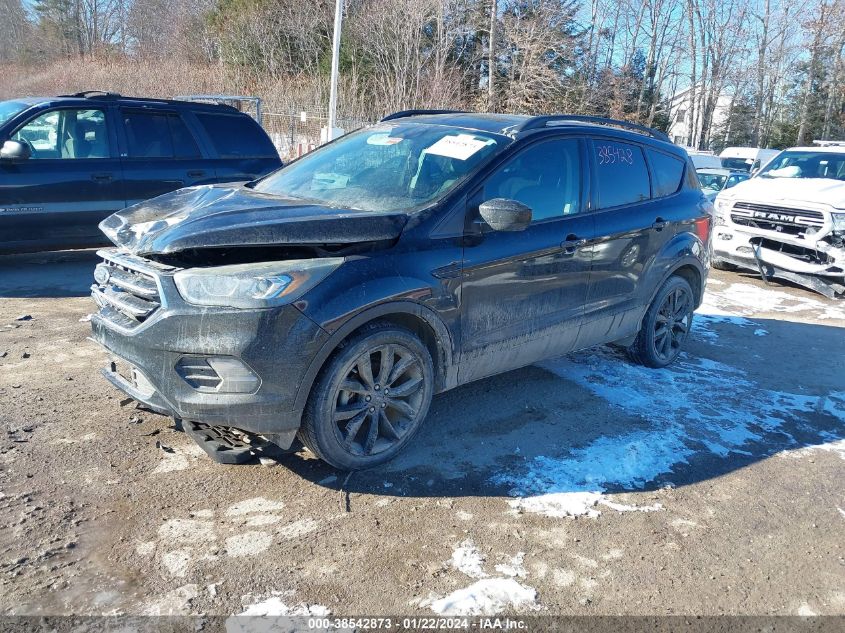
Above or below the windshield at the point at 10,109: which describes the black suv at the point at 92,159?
below

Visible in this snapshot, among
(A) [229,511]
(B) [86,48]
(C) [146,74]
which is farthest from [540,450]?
(B) [86,48]

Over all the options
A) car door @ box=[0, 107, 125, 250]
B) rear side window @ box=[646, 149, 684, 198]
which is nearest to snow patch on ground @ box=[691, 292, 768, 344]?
rear side window @ box=[646, 149, 684, 198]

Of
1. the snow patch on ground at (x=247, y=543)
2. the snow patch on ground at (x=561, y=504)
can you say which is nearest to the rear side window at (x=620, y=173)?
the snow patch on ground at (x=561, y=504)

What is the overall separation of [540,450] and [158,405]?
2137 millimetres

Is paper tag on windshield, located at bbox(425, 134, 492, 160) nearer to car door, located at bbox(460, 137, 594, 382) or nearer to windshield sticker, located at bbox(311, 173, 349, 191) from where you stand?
car door, located at bbox(460, 137, 594, 382)

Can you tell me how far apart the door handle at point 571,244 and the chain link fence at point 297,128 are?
18.2 m

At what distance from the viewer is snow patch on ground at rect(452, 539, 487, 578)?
9.64 feet

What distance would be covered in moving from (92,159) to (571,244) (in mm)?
5602

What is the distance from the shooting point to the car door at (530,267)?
3.97m

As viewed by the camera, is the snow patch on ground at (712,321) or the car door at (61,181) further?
the car door at (61,181)

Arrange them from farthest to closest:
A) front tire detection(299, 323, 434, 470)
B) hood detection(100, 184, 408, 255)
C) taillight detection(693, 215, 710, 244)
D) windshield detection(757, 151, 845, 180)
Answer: windshield detection(757, 151, 845, 180) → taillight detection(693, 215, 710, 244) → front tire detection(299, 323, 434, 470) → hood detection(100, 184, 408, 255)

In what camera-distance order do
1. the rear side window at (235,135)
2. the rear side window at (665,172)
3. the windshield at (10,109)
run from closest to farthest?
the rear side window at (665,172), the windshield at (10,109), the rear side window at (235,135)

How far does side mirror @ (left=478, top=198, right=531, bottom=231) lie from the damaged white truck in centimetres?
543

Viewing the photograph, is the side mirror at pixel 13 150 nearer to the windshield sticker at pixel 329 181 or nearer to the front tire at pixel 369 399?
the windshield sticker at pixel 329 181
